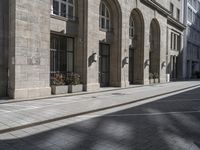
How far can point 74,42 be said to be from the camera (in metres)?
18.1

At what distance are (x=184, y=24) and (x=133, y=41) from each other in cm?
2264

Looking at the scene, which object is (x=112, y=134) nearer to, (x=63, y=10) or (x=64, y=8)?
(x=63, y=10)

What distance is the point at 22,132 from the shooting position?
702 cm

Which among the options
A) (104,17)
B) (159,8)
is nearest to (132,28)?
Result: (104,17)

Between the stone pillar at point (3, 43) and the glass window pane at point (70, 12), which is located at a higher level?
the glass window pane at point (70, 12)

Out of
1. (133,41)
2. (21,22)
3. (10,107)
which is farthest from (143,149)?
(133,41)

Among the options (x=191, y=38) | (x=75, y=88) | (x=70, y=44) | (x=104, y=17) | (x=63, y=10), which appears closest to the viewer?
(x=75, y=88)

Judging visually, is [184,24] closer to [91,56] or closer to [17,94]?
[91,56]

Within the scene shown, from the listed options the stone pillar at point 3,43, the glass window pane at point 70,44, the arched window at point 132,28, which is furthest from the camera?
the arched window at point 132,28

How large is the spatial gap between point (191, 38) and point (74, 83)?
1578 inches

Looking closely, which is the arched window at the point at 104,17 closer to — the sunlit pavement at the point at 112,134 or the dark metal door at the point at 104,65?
the dark metal door at the point at 104,65

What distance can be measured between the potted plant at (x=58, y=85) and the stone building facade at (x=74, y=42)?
508 millimetres

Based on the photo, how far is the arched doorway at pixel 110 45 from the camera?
845 inches

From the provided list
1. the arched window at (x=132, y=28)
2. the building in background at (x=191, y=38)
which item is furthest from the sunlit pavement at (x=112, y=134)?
the building in background at (x=191, y=38)
